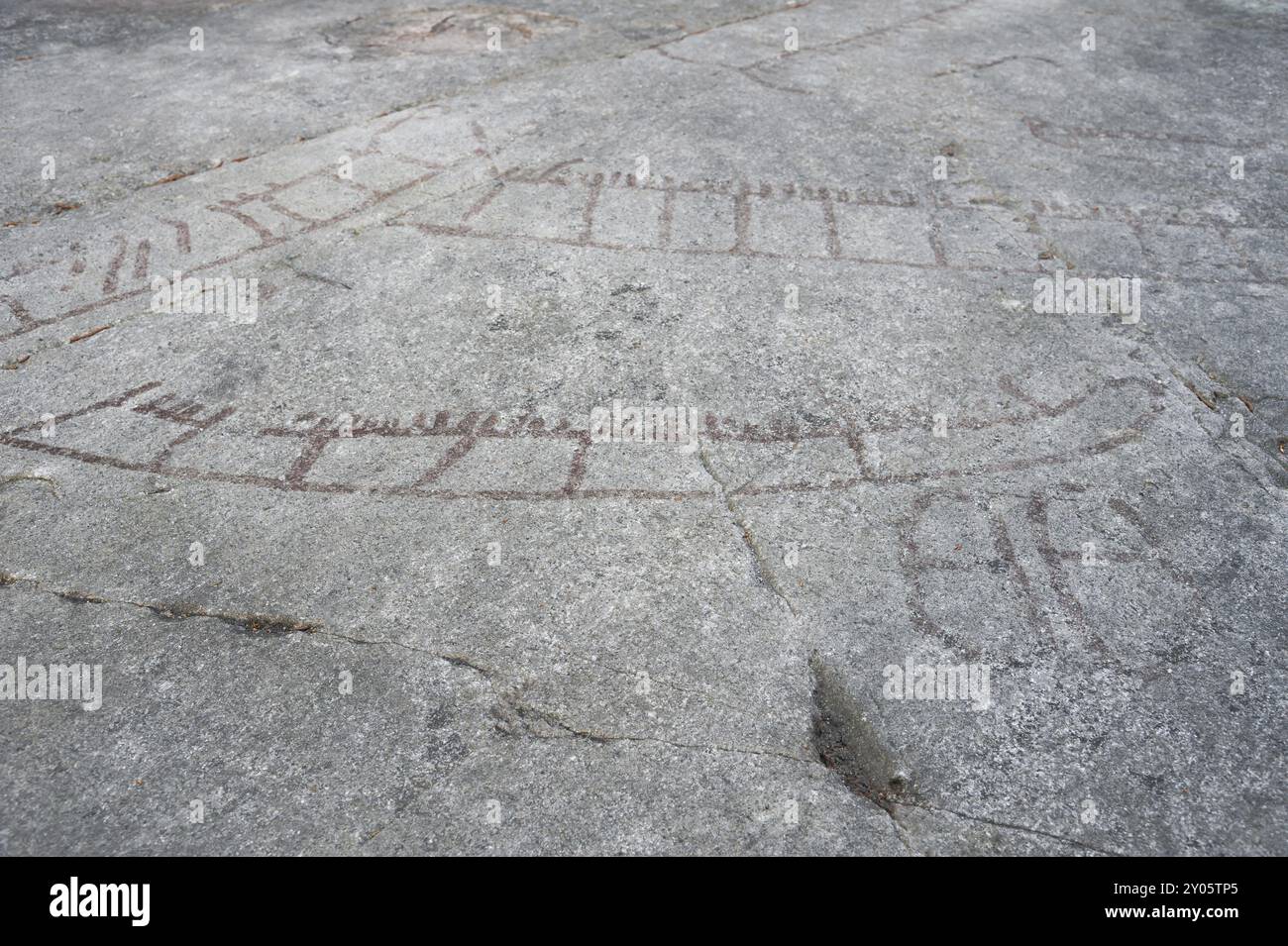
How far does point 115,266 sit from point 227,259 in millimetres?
435

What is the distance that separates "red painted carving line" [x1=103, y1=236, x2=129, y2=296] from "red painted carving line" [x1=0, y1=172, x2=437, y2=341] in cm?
7

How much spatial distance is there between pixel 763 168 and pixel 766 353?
5.42 feet

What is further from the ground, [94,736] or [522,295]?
[522,295]

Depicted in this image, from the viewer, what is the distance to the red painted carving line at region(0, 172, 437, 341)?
3588 mm

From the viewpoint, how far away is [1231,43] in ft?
20.9

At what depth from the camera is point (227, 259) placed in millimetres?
3951

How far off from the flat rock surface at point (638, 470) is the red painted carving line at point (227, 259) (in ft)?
0.08

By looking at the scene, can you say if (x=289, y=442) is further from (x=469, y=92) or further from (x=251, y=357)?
(x=469, y=92)

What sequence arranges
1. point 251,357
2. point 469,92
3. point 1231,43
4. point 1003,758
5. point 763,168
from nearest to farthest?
point 1003,758 → point 251,357 → point 763,168 → point 469,92 → point 1231,43
